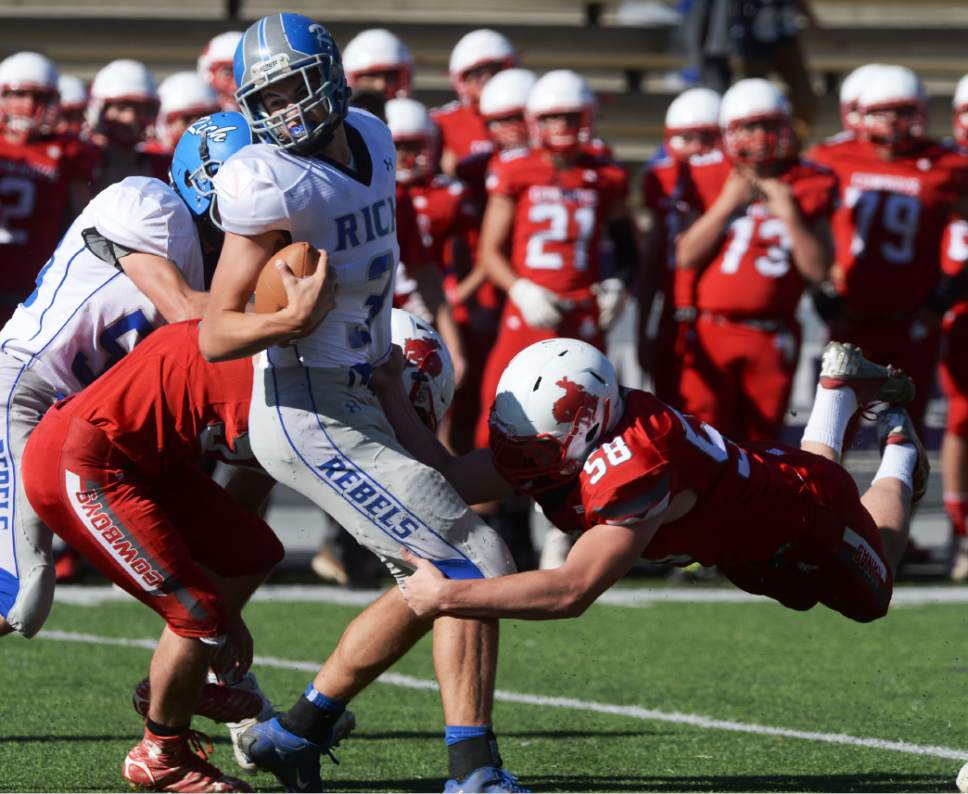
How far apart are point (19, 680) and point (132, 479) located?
157cm

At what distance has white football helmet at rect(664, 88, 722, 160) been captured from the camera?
7.85 m

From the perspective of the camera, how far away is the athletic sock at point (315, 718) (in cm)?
394

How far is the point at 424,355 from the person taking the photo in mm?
4305

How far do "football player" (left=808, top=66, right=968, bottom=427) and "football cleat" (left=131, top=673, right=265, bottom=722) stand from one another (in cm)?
401

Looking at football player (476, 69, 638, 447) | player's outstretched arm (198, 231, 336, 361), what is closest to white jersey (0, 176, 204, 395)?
player's outstretched arm (198, 231, 336, 361)

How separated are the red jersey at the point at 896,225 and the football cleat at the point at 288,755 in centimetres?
442

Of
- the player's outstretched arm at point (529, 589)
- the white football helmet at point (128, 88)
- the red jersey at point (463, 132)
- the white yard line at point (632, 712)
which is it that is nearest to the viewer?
the player's outstretched arm at point (529, 589)

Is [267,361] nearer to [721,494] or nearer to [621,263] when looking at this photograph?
[721,494]

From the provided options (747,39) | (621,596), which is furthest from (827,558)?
(747,39)

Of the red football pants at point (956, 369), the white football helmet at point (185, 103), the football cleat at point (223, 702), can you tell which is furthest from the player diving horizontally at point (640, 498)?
the white football helmet at point (185, 103)

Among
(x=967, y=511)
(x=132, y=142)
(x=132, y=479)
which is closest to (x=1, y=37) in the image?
(x=132, y=142)

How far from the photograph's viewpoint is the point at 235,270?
3.74 metres

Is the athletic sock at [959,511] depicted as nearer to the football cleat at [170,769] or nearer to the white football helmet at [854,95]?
the white football helmet at [854,95]

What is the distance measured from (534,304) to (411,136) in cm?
94
